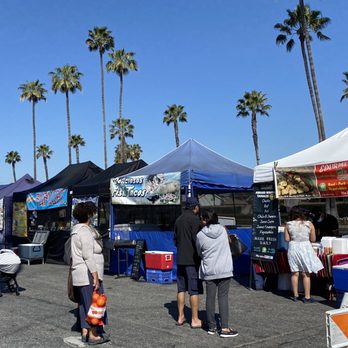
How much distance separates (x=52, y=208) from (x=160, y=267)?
644 cm

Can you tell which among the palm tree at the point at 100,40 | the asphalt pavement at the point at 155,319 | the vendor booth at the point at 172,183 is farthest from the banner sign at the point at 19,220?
the palm tree at the point at 100,40

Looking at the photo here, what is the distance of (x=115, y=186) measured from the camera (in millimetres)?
12688

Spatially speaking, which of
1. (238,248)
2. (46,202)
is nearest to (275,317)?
(238,248)

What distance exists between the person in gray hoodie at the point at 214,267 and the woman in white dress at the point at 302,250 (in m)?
2.38

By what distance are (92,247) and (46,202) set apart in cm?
1134

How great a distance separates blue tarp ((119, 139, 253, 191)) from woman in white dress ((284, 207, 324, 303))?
3.34m

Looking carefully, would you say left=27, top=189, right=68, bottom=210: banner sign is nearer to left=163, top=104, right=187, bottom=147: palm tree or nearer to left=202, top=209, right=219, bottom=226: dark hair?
left=202, top=209, right=219, bottom=226: dark hair

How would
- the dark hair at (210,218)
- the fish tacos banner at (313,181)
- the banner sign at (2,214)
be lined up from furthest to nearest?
the banner sign at (2,214) → the fish tacos banner at (313,181) → the dark hair at (210,218)

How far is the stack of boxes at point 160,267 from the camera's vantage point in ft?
35.1

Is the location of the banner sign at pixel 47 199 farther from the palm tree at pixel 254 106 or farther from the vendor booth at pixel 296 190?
the palm tree at pixel 254 106

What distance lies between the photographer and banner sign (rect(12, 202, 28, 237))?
57.8 feet

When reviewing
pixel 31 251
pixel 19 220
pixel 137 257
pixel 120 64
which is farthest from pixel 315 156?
pixel 120 64

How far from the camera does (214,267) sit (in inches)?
232

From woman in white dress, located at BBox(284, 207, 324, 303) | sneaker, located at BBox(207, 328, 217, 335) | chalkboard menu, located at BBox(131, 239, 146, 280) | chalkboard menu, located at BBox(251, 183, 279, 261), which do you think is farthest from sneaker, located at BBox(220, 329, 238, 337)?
chalkboard menu, located at BBox(131, 239, 146, 280)
